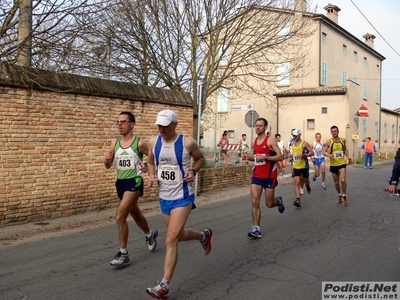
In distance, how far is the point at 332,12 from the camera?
35594 millimetres

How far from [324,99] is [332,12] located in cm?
1079

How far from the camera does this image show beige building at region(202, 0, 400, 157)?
28953 mm

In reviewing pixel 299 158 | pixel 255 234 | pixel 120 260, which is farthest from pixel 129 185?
pixel 299 158

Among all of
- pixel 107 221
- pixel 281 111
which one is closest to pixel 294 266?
pixel 107 221

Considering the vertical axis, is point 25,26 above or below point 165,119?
above

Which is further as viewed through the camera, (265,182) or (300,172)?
(300,172)

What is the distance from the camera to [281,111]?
3098cm

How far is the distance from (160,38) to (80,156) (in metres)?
6.83

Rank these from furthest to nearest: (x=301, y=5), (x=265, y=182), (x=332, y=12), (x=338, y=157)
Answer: (x=332, y=12) < (x=301, y=5) < (x=338, y=157) < (x=265, y=182)

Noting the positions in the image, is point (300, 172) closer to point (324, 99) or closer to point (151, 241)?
point (151, 241)

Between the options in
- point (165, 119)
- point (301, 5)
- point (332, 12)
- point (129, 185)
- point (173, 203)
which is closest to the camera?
point (165, 119)

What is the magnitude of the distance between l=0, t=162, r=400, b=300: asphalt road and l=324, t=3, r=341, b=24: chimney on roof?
30.5m
